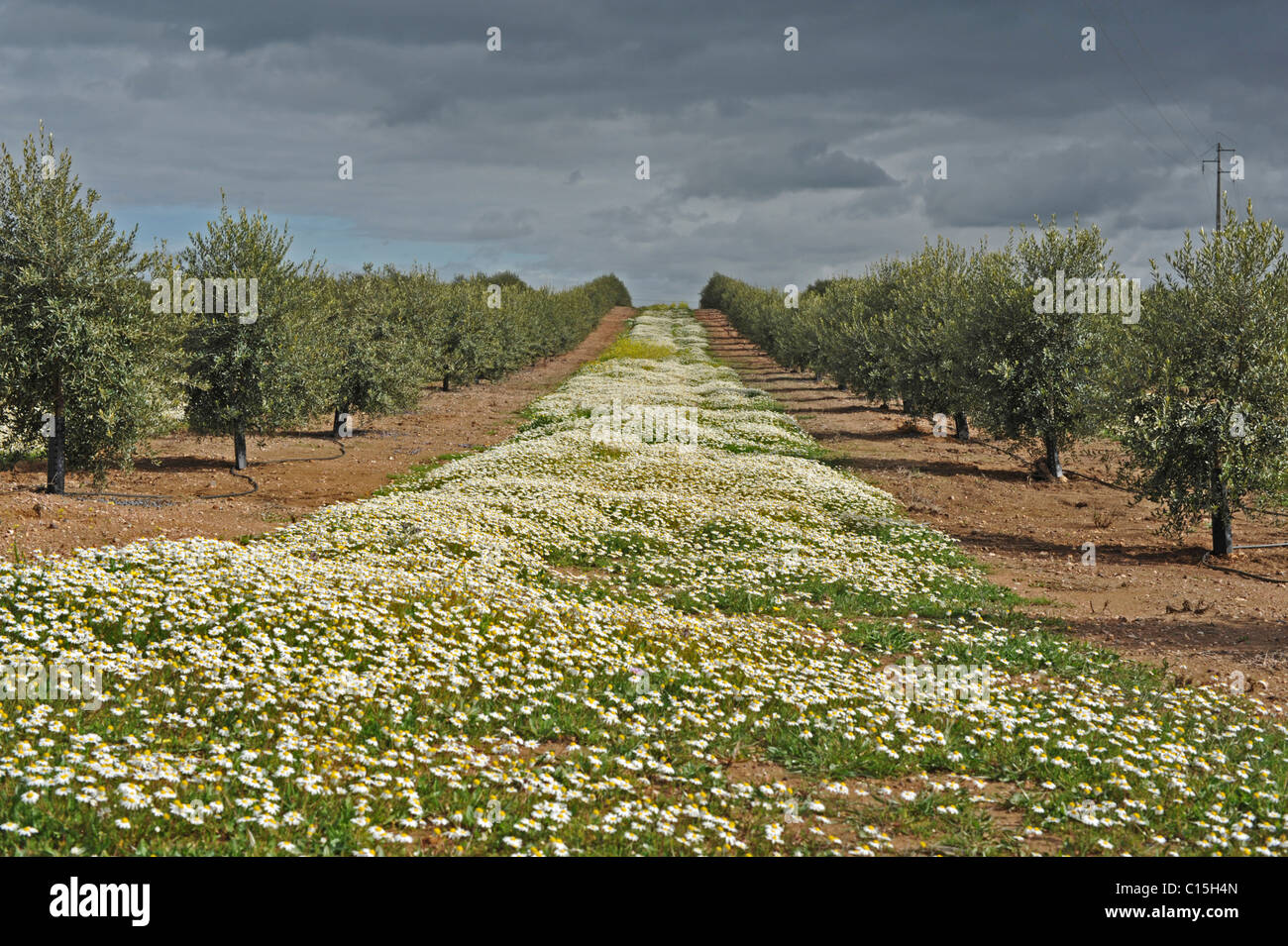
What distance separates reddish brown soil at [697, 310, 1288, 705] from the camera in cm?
1555

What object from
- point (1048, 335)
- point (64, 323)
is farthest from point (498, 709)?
point (1048, 335)

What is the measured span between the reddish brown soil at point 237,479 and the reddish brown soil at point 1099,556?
16496 millimetres

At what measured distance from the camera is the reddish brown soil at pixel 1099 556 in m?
15.6

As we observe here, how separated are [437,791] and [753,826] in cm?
280

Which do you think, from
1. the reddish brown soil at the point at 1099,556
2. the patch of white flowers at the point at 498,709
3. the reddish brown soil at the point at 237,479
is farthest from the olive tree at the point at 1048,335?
the reddish brown soil at the point at 237,479

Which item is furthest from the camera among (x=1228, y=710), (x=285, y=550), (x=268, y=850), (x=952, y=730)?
(x=285, y=550)

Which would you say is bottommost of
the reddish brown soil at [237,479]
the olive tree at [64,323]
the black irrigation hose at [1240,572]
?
the black irrigation hose at [1240,572]

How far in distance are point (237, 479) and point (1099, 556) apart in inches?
975

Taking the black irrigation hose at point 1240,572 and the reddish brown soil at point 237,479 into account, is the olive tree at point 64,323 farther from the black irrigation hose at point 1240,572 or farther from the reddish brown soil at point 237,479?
the black irrigation hose at point 1240,572

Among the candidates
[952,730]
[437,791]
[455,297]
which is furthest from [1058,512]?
[455,297]

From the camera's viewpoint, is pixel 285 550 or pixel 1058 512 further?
pixel 1058 512

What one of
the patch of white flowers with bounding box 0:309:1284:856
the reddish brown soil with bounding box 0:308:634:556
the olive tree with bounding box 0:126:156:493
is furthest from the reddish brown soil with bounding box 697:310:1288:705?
the olive tree with bounding box 0:126:156:493

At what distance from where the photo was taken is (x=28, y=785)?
280 inches

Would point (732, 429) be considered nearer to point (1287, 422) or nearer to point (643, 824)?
point (1287, 422)
